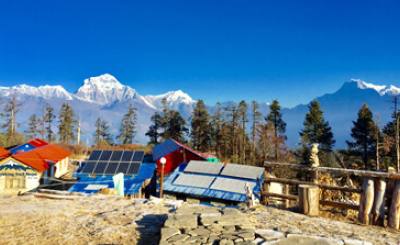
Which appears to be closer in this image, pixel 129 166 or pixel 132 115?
pixel 129 166

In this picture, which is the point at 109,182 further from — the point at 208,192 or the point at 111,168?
the point at 208,192

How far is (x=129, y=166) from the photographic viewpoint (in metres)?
24.5

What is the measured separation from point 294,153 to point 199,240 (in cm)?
4446

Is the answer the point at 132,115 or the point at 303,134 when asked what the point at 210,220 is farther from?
the point at 132,115

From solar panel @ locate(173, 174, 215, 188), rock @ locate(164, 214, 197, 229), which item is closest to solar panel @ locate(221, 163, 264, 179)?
solar panel @ locate(173, 174, 215, 188)

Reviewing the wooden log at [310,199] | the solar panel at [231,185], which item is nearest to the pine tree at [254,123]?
the solar panel at [231,185]

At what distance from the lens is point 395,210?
867cm

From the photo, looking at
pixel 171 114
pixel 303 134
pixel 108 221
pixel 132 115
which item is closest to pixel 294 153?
pixel 303 134

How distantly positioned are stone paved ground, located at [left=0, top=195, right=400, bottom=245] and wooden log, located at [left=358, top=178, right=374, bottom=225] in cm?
41

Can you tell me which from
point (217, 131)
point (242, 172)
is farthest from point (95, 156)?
A: point (217, 131)

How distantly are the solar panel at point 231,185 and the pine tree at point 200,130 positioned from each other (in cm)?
3370

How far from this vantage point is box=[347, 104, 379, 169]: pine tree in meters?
45.7

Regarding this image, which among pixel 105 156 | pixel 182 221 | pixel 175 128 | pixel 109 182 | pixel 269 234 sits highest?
pixel 175 128

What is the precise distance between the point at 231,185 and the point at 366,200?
37.0ft
